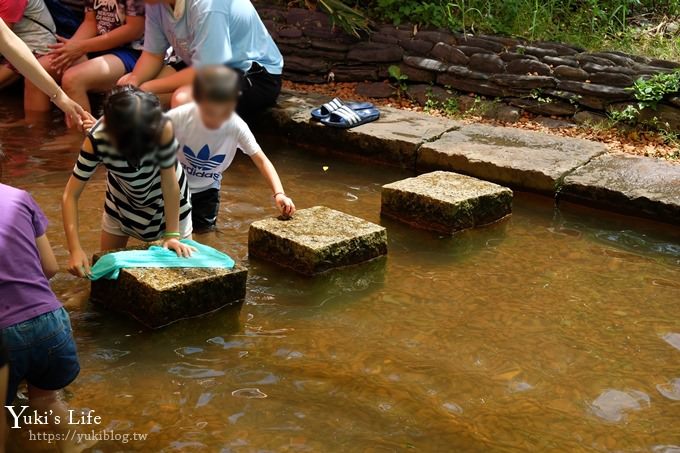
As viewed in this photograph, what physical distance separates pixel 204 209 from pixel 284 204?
1.49 feet

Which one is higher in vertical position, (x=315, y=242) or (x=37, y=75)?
(x=37, y=75)

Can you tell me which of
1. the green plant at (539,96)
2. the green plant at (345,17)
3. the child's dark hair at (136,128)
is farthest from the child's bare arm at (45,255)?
the green plant at (345,17)

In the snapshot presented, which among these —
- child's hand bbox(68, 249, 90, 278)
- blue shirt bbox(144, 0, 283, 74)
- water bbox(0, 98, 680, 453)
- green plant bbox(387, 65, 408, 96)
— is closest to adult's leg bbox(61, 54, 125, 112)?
water bbox(0, 98, 680, 453)

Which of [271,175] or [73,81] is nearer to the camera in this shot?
[271,175]

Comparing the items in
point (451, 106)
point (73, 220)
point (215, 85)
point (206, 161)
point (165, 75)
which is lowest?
point (451, 106)

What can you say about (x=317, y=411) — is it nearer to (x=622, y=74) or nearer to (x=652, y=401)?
(x=652, y=401)

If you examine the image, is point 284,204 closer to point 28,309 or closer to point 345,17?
point 28,309

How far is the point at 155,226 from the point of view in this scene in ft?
10.6

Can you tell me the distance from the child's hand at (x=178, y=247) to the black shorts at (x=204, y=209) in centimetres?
61

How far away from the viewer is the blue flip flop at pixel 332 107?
5789 millimetres

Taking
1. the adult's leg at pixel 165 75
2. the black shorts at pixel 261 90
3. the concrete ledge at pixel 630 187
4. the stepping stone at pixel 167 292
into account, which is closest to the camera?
the adult's leg at pixel 165 75

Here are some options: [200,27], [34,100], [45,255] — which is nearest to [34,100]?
[34,100]

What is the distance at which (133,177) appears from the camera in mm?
2734

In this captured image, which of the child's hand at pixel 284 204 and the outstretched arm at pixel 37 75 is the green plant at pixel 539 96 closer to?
the child's hand at pixel 284 204
